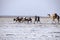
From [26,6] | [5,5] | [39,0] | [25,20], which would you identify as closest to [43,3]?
[39,0]

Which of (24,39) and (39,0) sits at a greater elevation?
(39,0)

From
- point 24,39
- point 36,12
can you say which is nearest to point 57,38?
point 24,39

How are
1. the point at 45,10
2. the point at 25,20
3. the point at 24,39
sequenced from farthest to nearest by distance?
the point at 45,10
the point at 25,20
the point at 24,39

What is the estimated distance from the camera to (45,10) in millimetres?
7809

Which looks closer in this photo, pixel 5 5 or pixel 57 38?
pixel 57 38

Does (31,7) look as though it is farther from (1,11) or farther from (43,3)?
(1,11)

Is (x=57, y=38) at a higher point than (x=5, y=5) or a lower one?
lower

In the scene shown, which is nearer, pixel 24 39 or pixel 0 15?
pixel 24 39

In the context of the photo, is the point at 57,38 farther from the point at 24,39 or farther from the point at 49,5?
the point at 49,5

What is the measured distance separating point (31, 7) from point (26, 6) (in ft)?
0.71

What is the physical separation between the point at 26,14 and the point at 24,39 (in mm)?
5058

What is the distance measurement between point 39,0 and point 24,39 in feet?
16.6

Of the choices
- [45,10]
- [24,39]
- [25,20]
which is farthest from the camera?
[45,10]

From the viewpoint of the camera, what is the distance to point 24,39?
3.01 metres
